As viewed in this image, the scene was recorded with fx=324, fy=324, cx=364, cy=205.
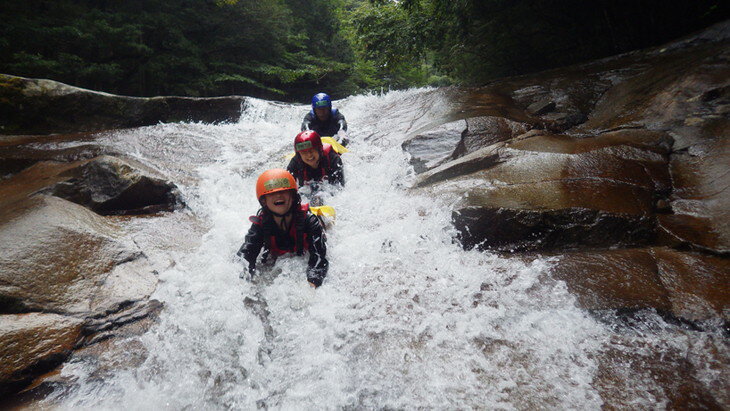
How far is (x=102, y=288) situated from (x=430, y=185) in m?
3.94

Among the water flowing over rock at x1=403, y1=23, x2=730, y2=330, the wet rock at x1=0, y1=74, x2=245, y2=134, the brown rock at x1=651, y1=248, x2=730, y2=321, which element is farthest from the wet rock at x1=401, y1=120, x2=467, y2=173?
the wet rock at x1=0, y1=74, x2=245, y2=134

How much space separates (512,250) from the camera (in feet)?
11.0

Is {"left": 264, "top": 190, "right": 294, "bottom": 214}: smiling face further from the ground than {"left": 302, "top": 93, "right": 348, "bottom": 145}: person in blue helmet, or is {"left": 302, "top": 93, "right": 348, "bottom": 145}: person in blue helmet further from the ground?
{"left": 302, "top": 93, "right": 348, "bottom": 145}: person in blue helmet

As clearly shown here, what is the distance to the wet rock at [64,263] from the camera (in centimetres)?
272

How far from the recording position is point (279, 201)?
11.3 feet

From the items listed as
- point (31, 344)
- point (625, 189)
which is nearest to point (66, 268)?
point (31, 344)

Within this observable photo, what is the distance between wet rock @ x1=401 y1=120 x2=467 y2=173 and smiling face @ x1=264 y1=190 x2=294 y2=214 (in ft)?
8.44

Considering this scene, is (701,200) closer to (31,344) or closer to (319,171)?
(319,171)

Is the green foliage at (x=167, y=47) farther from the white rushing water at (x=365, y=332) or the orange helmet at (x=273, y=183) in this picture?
the orange helmet at (x=273, y=183)

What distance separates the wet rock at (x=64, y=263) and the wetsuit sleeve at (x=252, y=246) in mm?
942

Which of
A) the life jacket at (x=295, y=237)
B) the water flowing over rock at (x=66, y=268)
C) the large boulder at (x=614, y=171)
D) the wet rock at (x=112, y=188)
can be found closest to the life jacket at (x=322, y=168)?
the large boulder at (x=614, y=171)

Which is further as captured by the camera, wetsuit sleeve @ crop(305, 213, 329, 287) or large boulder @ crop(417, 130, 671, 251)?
wetsuit sleeve @ crop(305, 213, 329, 287)

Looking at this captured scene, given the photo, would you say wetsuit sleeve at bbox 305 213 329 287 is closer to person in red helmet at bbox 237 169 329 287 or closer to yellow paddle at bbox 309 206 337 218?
person in red helmet at bbox 237 169 329 287

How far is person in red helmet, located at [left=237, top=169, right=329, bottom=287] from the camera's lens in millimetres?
3428
